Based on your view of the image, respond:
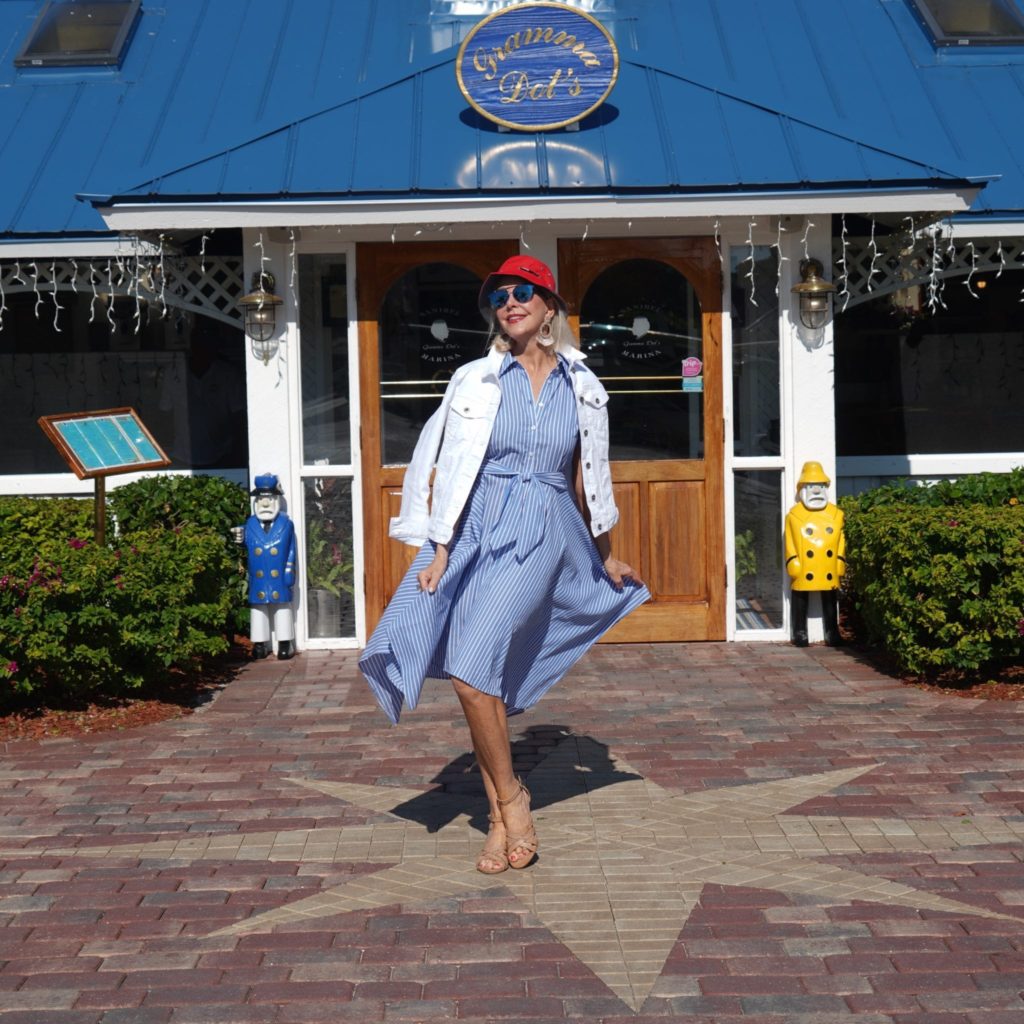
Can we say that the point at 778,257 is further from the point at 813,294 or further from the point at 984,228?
the point at 984,228

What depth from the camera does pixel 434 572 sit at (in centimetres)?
513

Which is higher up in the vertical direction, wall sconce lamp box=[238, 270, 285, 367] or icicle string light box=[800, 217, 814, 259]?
icicle string light box=[800, 217, 814, 259]

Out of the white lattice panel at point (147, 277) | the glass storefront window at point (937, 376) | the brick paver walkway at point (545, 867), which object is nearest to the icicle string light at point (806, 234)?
the glass storefront window at point (937, 376)

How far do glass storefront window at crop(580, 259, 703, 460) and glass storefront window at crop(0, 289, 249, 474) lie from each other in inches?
109

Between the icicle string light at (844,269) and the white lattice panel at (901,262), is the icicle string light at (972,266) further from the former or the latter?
the icicle string light at (844,269)

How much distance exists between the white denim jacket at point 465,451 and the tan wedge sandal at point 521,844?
93 cm

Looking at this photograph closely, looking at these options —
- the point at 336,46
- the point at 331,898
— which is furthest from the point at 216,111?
the point at 331,898

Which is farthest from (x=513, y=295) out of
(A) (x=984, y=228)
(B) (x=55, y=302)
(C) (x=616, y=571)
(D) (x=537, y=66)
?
(B) (x=55, y=302)

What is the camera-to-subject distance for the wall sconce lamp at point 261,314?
8.73 metres

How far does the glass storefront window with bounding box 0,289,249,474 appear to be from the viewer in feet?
34.1

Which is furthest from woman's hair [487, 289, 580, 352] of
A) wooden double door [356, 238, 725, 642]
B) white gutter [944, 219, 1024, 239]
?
white gutter [944, 219, 1024, 239]

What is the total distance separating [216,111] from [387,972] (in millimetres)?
6842

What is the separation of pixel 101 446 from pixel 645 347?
322 cm

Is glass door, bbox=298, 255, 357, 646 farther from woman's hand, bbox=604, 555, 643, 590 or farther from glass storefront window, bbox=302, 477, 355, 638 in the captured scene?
woman's hand, bbox=604, 555, 643, 590
